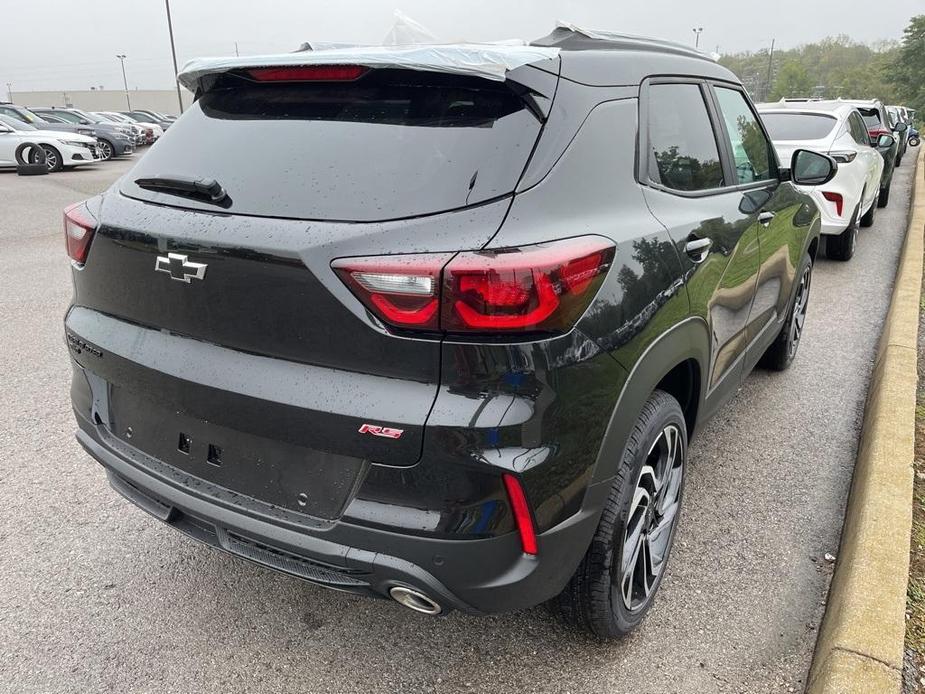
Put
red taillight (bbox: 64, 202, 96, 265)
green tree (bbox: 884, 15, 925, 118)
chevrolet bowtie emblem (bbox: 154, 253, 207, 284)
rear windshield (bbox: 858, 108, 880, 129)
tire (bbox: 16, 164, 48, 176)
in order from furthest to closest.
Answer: green tree (bbox: 884, 15, 925, 118), tire (bbox: 16, 164, 48, 176), rear windshield (bbox: 858, 108, 880, 129), red taillight (bbox: 64, 202, 96, 265), chevrolet bowtie emblem (bbox: 154, 253, 207, 284)

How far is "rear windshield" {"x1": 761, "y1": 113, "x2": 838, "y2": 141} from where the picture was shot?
24.9ft

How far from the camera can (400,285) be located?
160cm

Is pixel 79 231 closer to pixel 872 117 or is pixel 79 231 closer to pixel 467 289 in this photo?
pixel 467 289

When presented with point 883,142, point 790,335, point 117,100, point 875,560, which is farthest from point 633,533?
point 117,100

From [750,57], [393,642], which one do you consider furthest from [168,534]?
[750,57]

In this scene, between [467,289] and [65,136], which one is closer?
[467,289]

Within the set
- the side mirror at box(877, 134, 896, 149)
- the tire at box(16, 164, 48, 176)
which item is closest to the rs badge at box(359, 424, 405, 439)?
the side mirror at box(877, 134, 896, 149)

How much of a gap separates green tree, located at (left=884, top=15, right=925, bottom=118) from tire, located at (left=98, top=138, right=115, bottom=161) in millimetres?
55180

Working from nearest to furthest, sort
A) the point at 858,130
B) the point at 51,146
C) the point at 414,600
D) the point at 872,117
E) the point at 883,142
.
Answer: the point at 414,600 < the point at 858,130 < the point at 883,142 < the point at 872,117 < the point at 51,146

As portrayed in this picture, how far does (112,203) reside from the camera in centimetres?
216

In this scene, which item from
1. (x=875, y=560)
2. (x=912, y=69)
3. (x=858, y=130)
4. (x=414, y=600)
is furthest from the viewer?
(x=912, y=69)

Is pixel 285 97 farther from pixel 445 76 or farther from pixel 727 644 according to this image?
pixel 727 644

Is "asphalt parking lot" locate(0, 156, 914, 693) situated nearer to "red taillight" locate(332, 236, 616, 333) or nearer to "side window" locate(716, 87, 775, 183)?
"red taillight" locate(332, 236, 616, 333)

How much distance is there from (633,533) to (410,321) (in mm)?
1067
